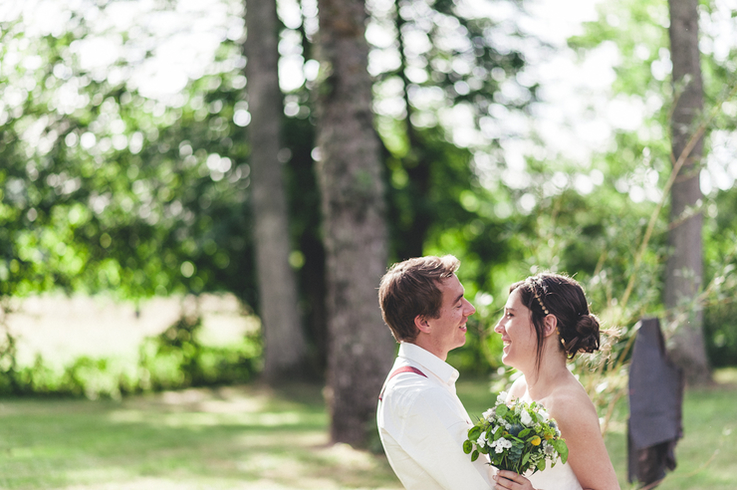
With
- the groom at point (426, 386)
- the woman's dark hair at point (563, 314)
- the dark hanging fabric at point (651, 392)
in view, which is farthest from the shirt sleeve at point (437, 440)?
the dark hanging fabric at point (651, 392)

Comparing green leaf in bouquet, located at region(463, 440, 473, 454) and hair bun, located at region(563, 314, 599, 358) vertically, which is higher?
hair bun, located at region(563, 314, 599, 358)

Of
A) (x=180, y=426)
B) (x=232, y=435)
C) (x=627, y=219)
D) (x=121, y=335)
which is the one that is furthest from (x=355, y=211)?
(x=121, y=335)

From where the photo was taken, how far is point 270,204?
1560 cm

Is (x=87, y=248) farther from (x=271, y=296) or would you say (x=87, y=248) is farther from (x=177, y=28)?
(x=177, y=28)

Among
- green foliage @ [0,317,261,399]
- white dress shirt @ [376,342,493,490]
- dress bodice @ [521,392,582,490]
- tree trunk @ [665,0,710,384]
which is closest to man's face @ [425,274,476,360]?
white dress shirt @ [376,342,493,490]

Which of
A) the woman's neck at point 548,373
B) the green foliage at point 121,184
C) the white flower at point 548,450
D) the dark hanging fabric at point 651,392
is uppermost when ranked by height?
the green foliage at point 121,184

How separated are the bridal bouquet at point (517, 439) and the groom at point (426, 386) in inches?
2.8

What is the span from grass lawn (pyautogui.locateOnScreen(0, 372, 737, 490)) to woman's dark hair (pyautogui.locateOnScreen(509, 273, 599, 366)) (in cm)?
158

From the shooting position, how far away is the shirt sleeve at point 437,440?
253cm

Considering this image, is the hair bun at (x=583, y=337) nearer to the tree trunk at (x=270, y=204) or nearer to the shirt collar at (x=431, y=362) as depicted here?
the shirt collar at (x=431, y=362)

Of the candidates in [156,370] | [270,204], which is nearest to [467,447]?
[270,204]

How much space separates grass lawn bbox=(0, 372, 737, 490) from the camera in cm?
780

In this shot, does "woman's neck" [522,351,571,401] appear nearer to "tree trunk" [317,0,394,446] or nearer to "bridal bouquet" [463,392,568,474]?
"bridal bouquet" [463,392,568,474]

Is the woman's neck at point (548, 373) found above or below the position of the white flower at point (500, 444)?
above
